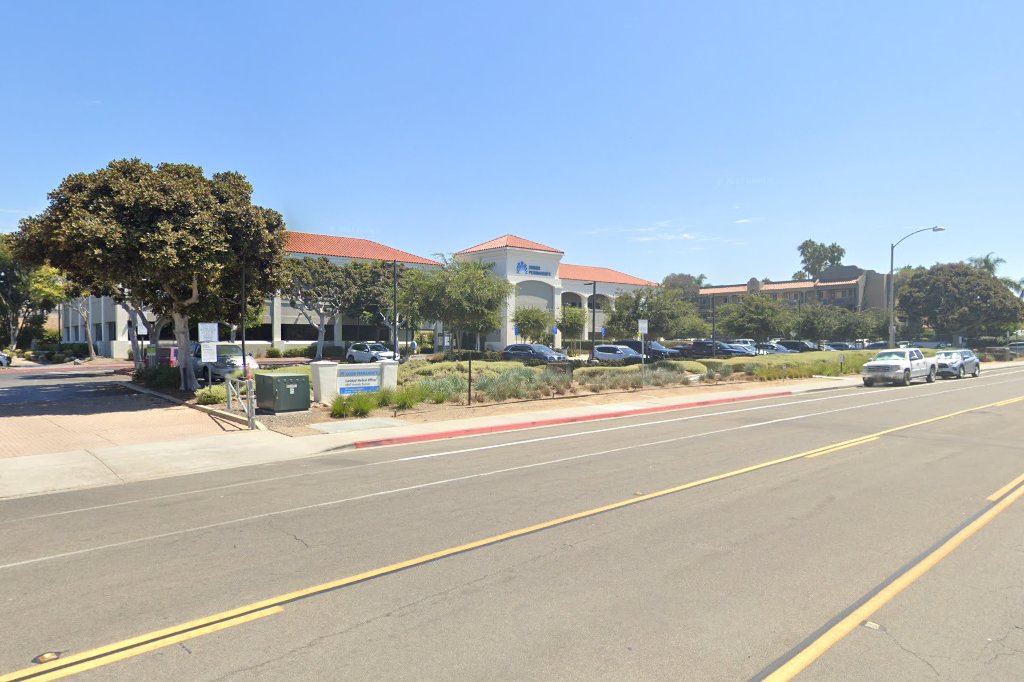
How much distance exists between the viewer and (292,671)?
4207 millimetres

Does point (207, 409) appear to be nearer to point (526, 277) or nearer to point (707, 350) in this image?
point (707, 350)

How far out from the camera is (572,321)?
217 ft

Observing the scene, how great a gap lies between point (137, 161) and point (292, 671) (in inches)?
898

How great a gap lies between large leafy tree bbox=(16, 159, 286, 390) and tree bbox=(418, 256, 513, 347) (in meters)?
18.0

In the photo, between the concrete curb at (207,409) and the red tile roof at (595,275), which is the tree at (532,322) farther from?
the concrete curb at (207,409)

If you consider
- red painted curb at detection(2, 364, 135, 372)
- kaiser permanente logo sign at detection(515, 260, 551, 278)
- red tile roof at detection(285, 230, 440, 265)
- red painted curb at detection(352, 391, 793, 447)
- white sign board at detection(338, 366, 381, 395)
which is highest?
red tile roof at detection(285, 230, 440, 265)

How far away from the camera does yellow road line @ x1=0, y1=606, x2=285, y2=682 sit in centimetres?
423

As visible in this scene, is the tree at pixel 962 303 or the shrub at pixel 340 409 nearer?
the shrub at pixel 340 409

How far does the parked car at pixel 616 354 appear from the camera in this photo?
44469 mm

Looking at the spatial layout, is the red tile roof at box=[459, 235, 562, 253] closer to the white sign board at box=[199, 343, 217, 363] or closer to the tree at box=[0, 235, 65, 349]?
the tree at box=[0, 235, 65, 349]

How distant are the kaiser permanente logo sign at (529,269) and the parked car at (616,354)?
22867 mm

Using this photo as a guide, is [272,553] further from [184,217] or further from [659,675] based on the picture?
[184,217]

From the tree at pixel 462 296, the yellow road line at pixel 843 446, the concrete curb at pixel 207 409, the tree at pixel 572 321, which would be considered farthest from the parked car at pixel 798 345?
the concrete curb at pixel 207 409

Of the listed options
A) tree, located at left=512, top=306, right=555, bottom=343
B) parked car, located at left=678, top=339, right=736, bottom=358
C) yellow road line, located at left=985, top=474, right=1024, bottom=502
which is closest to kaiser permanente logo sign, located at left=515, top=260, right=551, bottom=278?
tree, located at left=512, top=306, right=555, bottom=343
